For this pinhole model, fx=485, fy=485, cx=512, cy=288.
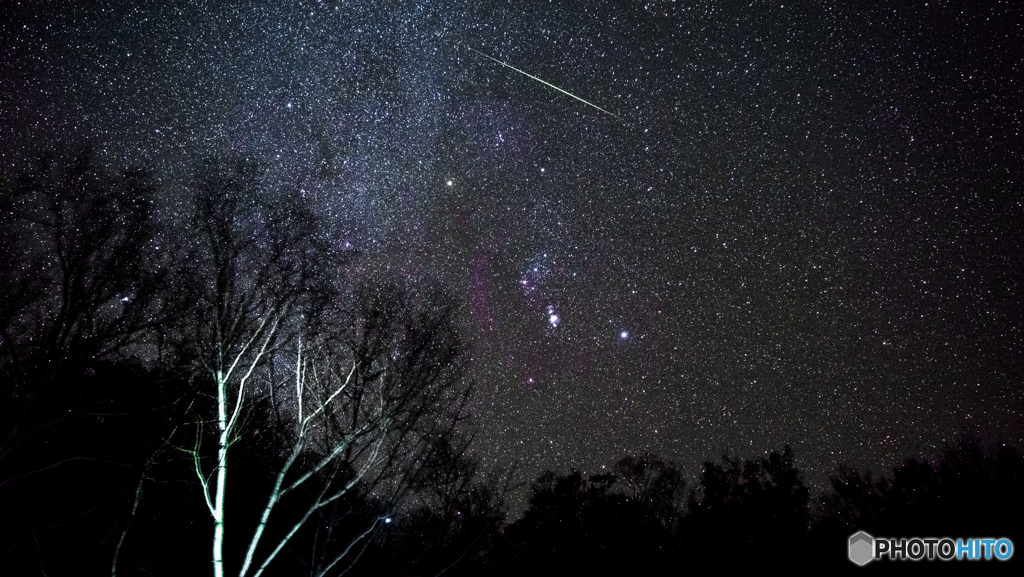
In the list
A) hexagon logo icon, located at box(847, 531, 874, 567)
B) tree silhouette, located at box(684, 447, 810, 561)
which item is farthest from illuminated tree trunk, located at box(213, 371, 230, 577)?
tree silhouette, located at box(684, 447, 810, 561)

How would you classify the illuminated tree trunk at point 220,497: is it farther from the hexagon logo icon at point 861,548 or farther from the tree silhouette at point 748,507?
the tree silhouette at point 748,507

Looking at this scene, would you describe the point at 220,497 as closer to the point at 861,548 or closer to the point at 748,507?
the point at 861,548

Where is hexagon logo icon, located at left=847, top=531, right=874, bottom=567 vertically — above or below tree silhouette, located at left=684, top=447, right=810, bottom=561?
below

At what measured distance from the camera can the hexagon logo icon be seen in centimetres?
797

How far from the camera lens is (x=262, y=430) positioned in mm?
16781

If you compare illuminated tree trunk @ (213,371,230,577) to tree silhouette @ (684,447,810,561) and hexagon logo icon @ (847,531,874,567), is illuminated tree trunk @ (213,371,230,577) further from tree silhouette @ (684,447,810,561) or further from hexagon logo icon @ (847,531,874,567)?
tree silhouette @ (684,447,810,561)

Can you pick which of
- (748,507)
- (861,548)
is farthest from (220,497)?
(748,507)

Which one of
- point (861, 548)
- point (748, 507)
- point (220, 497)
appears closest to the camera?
point (220, 497)

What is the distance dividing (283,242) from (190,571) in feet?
35.5

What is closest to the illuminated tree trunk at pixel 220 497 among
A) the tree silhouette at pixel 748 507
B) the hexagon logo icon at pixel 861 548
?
the hexagon logo icon at pixel 861 548

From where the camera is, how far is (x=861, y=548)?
26.6 feet

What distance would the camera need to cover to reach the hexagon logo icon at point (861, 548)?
7969mm

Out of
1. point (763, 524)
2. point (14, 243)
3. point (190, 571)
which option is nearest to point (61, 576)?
point (190, 571)

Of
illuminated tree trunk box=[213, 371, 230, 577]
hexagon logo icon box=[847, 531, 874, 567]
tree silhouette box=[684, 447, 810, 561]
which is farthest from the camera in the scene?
tree silhouette box=[684, 447, 810, 561]
